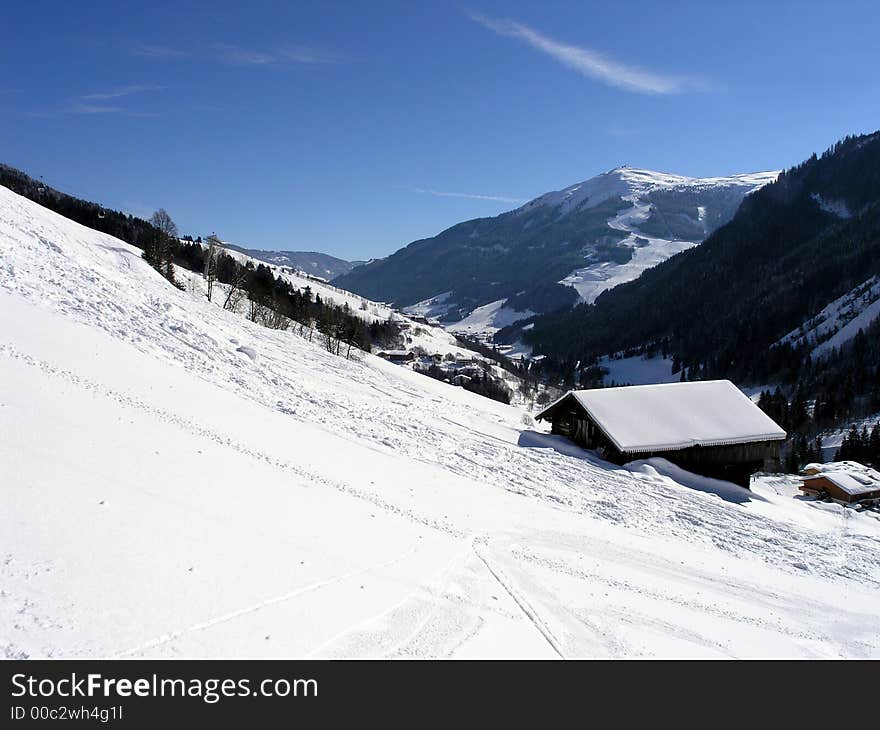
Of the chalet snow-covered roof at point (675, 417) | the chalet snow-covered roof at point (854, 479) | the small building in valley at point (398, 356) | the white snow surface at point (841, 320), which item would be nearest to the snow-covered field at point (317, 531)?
the chalet snow-covered roof at point (675, 417)

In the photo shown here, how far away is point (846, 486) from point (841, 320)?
154318 millimetres

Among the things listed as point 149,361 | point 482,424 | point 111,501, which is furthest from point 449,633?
point 482,424

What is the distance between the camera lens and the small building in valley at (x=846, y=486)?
50344 mm

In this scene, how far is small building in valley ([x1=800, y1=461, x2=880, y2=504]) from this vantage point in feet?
165

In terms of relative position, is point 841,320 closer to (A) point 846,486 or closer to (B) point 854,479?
(B) point 854,479

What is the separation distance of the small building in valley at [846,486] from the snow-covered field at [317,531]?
29.4 metres

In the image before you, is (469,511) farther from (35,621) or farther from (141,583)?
(35,621)

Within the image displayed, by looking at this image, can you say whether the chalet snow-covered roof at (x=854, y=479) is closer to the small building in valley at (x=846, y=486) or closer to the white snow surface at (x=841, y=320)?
the small building in valley at (x=846, y=486)

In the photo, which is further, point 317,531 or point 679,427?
point 679,427

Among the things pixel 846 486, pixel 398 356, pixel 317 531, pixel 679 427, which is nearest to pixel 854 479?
pixel 846 486

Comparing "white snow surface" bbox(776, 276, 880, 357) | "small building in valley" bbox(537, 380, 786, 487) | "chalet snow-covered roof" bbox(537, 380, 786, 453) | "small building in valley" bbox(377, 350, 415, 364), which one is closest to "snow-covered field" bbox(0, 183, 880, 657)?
"small building in valley" bbox(537, 380, 786, 487)

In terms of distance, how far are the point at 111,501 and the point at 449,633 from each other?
680 cm

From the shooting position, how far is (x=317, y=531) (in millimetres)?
11562
